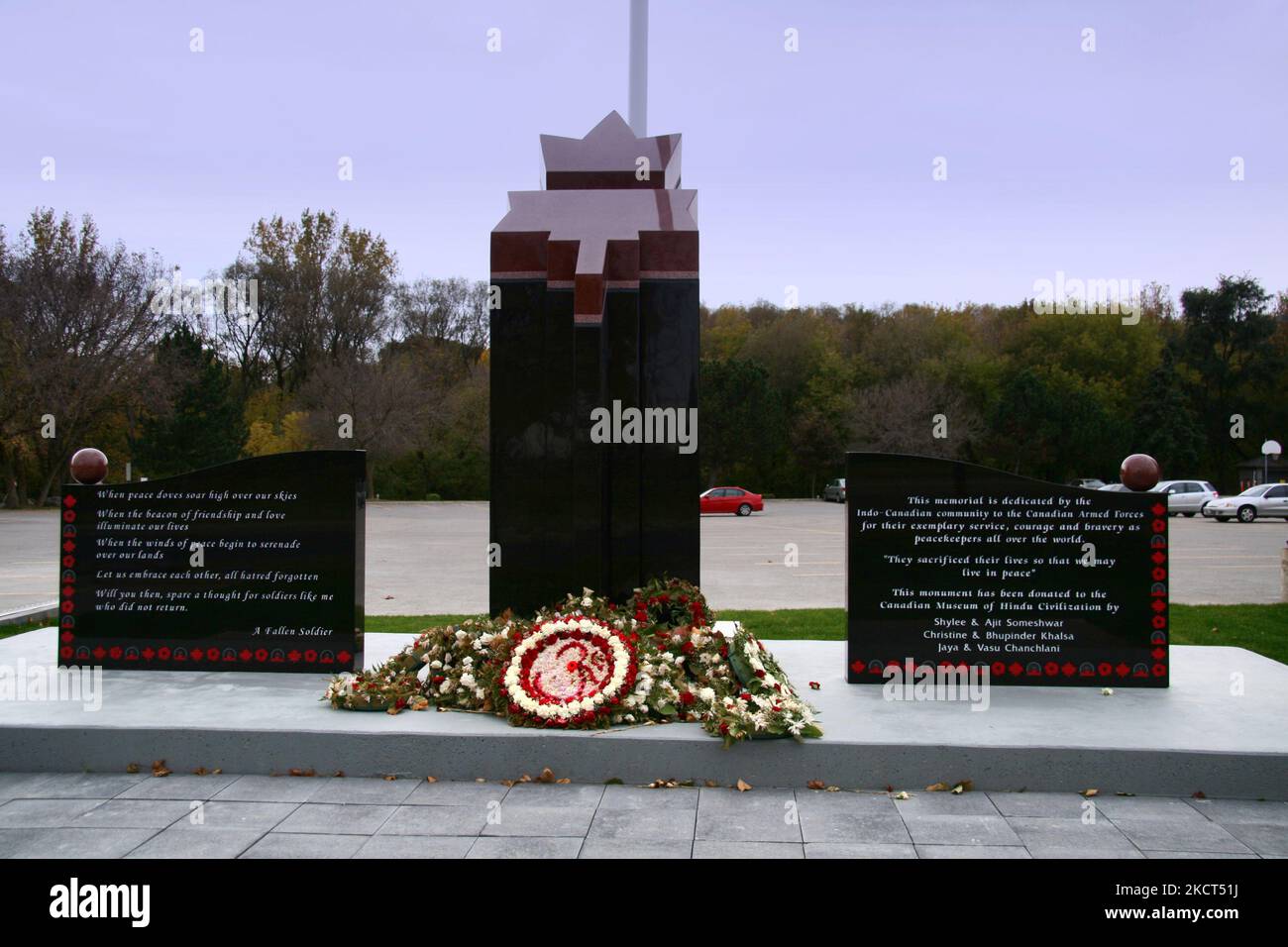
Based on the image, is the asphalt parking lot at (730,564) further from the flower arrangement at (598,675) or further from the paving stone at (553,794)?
the paving stone at (553,794)

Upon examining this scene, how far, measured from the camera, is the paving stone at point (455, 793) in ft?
17.0

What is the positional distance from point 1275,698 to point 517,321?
552cm

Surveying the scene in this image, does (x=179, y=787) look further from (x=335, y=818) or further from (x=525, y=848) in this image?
(x=525, y=848)

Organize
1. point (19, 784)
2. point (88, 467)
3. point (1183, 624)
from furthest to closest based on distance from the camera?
1. point (1183, 624)
2. point (88, 467)
3. point (19, 784)

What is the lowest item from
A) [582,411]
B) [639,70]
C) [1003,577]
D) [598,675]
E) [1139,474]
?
[598,675]

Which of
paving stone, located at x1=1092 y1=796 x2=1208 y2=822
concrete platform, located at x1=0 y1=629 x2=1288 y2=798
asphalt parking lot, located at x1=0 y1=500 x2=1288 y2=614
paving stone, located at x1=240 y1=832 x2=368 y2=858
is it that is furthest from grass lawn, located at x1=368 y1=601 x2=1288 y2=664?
paving stone, located at x1=240 y1=832 x2=368 y2=858

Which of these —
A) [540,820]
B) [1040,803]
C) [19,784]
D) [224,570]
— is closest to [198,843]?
[540,820]

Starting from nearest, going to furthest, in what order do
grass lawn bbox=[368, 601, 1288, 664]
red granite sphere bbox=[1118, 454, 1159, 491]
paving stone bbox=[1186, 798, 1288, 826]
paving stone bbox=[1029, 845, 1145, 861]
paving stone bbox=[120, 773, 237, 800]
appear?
paving stone bbox=[1029, 845, 1145, 861] < paving stone bbox=[1186, 798, 1288, 826] < paving stone bbox=[120, 773, 237, 800] < red granite sphere bbox=[1118, 454, 1159, 491] < grass lawn bbox=[368, 601, 1288, 664]

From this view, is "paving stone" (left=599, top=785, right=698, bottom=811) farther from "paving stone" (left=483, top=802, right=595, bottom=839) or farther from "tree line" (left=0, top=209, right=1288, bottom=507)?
"tree line" (left=0, top=209, right=1288, bottom=507)

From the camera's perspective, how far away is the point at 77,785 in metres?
5.45

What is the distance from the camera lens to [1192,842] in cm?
461

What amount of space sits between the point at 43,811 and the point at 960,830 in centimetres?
435

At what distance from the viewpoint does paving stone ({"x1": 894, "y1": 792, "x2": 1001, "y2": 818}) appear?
197 inches

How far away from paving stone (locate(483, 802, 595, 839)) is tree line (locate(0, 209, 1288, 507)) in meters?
36.3
